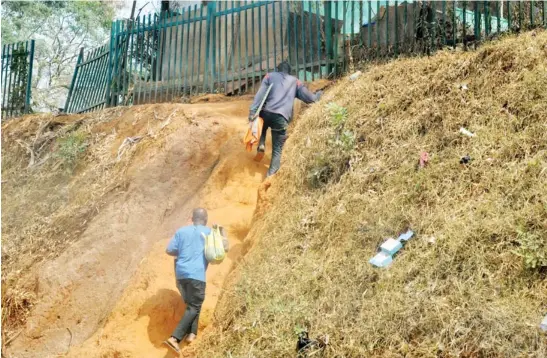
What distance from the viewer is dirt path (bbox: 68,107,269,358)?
7953 mm

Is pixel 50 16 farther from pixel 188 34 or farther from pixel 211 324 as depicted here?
pixel 211 324

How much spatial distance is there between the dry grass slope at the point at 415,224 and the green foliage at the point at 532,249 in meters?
0.01

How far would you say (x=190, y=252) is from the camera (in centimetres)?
772

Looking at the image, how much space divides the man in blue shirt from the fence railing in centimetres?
469

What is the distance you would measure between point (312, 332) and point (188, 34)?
941cm

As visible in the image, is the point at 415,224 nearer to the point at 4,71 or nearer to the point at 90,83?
the point at 90,83

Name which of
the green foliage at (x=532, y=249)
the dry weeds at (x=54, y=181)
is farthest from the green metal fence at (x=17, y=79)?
the green foliage at (x=532, y=249)

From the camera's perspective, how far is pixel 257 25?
13.0 m

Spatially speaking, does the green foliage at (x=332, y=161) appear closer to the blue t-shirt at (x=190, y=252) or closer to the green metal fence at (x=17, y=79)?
the blue t-shirt at (x=190, y=252)

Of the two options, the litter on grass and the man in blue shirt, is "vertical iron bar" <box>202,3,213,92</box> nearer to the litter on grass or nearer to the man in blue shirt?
the man in blue shirt

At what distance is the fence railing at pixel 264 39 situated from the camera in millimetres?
10039

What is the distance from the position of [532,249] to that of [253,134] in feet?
16.2

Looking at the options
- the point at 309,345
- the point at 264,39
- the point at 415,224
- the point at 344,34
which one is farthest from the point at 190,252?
the point at 264,39

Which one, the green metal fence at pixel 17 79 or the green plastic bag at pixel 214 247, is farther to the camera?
the green metal fence at pixel 17 79
